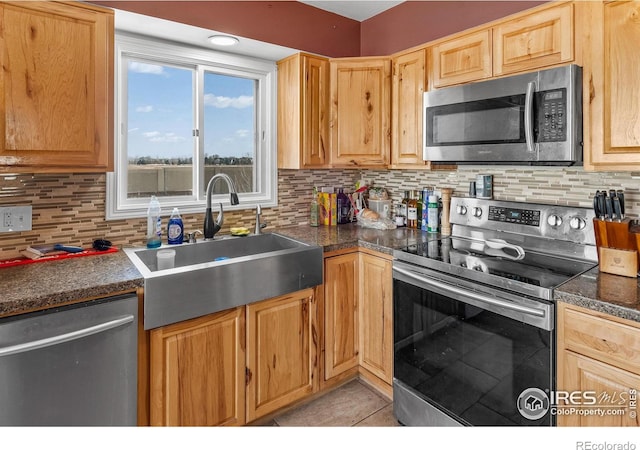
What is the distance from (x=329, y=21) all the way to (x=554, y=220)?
1.91 m

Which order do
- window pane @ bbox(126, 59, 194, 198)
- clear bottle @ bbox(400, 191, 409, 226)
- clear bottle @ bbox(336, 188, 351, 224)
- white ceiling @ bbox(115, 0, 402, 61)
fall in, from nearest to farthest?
white ceiling @ bbox(115, 0, 402, 61), window pane @ bbox(126, 59, 194, 198), clear bottle @ bbox(400, 191, 409, 226), clear bottle @ bbox(336, 188, 351, 224)

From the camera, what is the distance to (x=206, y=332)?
1.67m

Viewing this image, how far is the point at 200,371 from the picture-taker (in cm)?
167

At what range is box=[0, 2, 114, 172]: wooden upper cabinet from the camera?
1.48 metres

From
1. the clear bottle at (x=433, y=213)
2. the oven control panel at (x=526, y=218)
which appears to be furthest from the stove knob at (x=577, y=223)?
the clear bottle at (x=433, y=213)

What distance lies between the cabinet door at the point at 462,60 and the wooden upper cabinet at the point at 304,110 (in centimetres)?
70

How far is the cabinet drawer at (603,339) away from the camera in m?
1.20

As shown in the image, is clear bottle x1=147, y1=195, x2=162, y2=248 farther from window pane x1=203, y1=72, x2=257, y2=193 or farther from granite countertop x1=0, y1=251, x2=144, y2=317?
window pane x1=203, y1=72, x2=257, y2=193

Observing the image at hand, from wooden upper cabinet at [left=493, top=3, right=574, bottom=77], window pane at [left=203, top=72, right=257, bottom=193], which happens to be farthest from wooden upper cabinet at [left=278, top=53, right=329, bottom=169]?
wooden upper cabinet at [left=493, top=3, right=574, bottom=77]

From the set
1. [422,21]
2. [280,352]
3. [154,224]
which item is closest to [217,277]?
[280,352]

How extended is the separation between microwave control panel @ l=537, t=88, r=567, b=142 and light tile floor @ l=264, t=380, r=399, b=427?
157 centimetres

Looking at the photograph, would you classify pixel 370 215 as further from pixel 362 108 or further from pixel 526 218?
pixel 526 218
